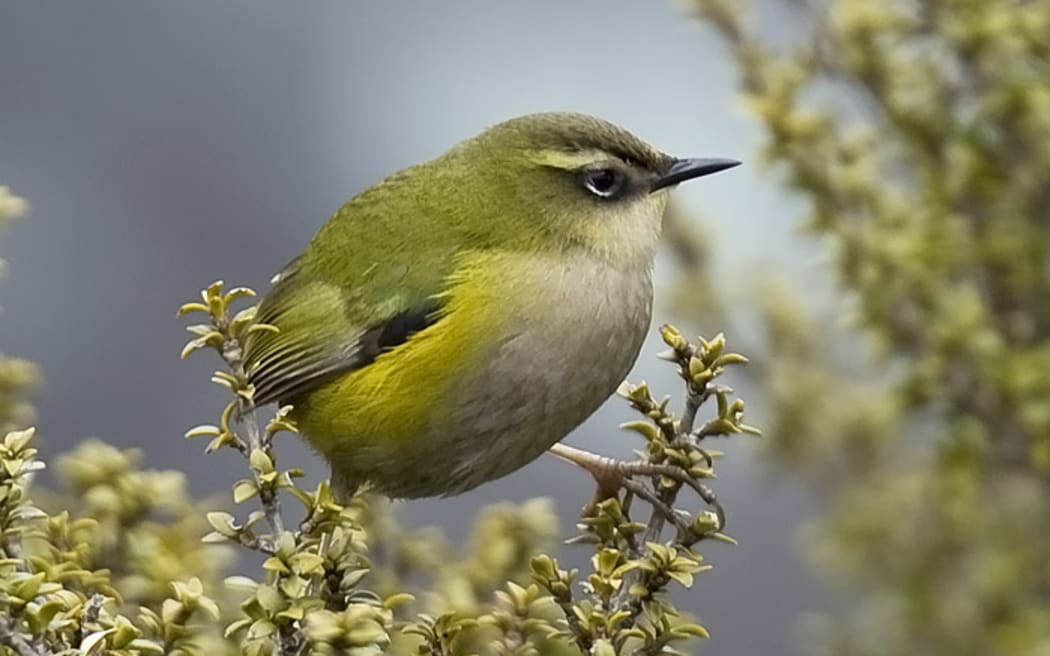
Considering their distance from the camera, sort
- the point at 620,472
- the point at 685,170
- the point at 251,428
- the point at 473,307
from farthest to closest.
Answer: the point at 685,170 < the point at 473,307 < the point at 620,472 < the point at 251,428

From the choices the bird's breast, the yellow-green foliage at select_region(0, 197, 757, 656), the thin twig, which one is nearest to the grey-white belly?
the bird's breast

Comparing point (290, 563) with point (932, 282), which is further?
point (932, 282)

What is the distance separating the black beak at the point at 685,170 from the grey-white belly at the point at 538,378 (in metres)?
0.16

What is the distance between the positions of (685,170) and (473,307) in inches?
15.4

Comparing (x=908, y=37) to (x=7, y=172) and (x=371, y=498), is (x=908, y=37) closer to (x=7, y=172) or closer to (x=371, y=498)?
(x=371, y=498)

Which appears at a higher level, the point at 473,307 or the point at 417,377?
the point at 473,307

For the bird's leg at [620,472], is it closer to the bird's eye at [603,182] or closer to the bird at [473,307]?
the bird at [473,307]

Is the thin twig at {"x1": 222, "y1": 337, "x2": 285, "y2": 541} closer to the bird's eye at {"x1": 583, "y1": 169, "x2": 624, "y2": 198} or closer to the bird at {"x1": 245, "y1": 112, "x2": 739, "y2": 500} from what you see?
the bird at {"x1": 245, "y1": 112, "x2": 739, "y2": 500}

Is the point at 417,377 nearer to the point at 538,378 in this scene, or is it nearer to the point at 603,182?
the point at 538,378

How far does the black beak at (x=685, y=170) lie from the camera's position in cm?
250

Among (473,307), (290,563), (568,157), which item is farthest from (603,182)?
(290,563)

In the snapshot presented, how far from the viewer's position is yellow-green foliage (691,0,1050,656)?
2.47 metres

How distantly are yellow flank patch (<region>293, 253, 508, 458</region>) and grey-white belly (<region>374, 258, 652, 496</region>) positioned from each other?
21 mm

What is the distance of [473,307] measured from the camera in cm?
244
